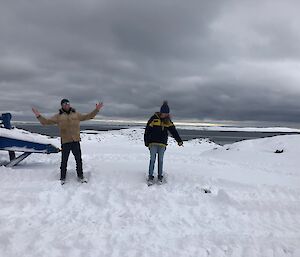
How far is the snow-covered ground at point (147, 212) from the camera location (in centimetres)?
598

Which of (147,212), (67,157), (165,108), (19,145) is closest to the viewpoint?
(147,212)

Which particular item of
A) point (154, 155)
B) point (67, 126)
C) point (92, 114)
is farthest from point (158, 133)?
point (67, 126)

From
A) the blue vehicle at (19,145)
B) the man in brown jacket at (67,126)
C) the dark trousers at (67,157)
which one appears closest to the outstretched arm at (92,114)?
the man in brown jacket at (67,126)

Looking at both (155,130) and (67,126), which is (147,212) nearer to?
(155,130)

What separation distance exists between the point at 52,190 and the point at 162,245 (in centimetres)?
379

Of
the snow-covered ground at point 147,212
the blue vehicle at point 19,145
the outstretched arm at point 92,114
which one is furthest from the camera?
the blue vehicle at point 19,145

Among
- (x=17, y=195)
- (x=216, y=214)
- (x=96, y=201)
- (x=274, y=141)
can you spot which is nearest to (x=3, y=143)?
(x=17, y=195)

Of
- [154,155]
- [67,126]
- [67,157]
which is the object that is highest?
[67,126]

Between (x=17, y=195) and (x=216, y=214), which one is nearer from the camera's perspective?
(x=216, y=214)

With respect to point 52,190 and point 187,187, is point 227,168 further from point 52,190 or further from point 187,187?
point 52,190

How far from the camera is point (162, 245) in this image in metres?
6.05

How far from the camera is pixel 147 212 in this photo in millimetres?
7594

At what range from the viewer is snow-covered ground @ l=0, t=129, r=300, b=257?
598 cm

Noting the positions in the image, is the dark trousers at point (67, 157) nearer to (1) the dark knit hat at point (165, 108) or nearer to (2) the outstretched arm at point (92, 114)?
(2) the outstretched arm at point (92, 114)
